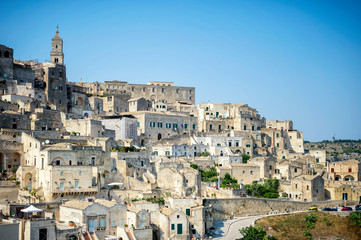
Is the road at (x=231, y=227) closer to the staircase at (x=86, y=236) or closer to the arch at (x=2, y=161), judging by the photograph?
the staircase at (x=86, y=236)

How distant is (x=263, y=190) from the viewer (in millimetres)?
55250

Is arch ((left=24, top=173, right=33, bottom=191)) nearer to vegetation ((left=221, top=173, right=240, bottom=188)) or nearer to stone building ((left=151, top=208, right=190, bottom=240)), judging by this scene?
stone building ((left=151, top=208, right=190, bottom=240))

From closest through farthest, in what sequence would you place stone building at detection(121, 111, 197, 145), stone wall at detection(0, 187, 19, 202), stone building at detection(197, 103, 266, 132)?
stone wall at detection(0, 187, 19, 202) → stone building at detection(121, 111, 197, 145) → stone building at detection(197, 103, 266, 132)

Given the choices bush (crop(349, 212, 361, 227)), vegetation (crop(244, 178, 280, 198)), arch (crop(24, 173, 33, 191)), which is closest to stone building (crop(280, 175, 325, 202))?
vegetation (crop(244, 178, 280, 198))

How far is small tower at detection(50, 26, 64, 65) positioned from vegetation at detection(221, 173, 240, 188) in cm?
3166

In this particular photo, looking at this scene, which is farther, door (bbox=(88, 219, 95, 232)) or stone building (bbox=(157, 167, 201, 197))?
stone building (bbox=(157, 167, 201, 197))

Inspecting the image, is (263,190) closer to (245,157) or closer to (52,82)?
(245,157)

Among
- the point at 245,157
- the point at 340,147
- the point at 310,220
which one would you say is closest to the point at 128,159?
the point at 245,157

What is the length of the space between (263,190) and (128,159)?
15.7 m

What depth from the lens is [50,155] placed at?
144ft

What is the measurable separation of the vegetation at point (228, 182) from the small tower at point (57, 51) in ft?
104

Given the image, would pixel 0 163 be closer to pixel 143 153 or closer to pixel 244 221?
pixel 143 153

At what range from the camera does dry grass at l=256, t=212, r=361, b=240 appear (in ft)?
164

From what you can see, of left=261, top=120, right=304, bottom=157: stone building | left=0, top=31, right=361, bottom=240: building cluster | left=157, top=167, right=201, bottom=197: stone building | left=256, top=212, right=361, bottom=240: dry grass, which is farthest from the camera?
left=261, top=120, right=304, bottom=157: stone building
